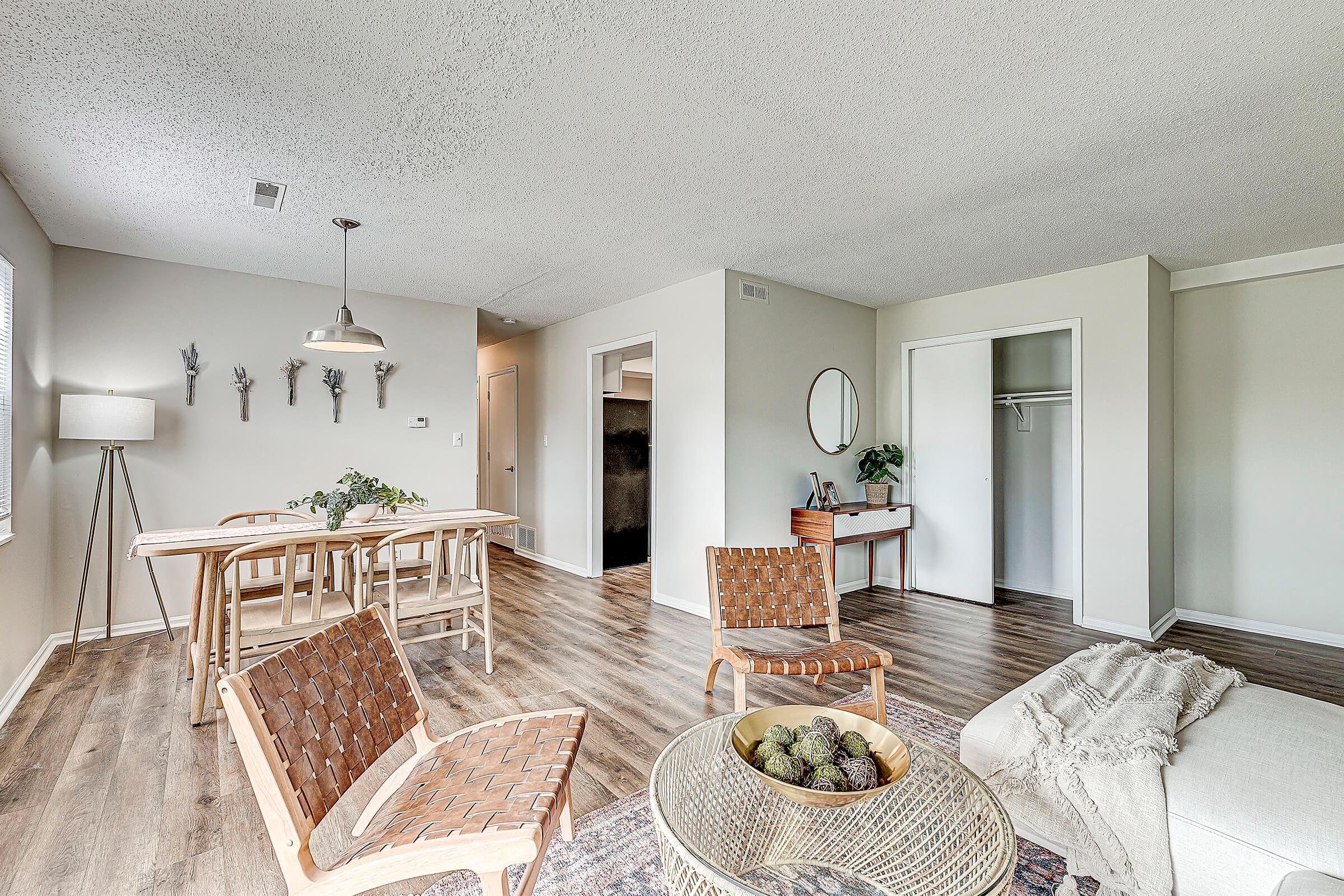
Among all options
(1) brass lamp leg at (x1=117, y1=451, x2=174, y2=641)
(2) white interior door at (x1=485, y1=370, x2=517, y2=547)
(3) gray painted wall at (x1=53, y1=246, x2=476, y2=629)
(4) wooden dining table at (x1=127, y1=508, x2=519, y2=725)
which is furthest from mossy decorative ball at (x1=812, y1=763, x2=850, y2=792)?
(2) white interior door at (x1=485, y1=370, x2=517, y2=547)

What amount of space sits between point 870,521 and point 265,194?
438 cm

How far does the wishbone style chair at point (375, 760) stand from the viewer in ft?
3.65

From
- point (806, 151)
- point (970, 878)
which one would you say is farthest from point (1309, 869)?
point (806, 151)

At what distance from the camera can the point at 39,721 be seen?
2648 millimetres

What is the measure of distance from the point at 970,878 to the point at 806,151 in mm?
2488

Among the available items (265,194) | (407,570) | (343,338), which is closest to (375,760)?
(343,338)

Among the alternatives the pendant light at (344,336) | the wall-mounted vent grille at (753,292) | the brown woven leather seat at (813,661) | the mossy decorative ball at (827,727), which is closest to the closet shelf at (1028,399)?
the wall-mounted vent grille at (753,292)

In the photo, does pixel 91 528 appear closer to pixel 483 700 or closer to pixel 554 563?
pixel 483 700

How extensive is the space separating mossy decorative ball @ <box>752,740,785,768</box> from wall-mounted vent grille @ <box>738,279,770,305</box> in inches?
137

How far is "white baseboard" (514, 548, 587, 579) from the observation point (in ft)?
18.6

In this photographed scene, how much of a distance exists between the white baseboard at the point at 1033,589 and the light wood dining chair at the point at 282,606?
4.92m

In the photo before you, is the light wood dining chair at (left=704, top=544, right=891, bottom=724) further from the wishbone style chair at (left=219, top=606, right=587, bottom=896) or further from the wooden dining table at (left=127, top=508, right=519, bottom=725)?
the wooden dining table at (left=127, top=508, right=519, bottom=725)

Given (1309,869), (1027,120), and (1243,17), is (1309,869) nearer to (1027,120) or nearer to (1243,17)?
(1243,17)

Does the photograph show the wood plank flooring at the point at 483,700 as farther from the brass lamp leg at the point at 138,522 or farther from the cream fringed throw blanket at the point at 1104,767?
the cream fringed throw blanket at the point at 1104,767
